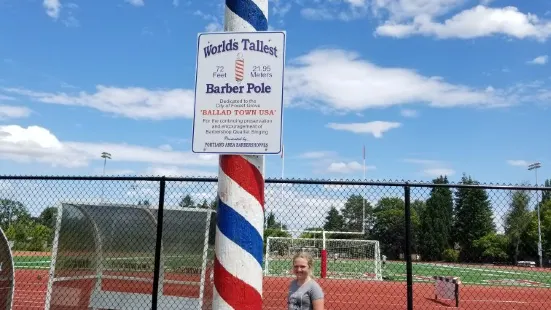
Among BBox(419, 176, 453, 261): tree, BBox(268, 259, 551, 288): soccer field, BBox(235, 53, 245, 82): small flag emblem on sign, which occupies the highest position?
BBox(235, 53, 245, 82): small flag emblem on sign

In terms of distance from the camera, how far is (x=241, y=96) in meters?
3.27

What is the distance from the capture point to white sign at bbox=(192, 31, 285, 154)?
323 centimetres

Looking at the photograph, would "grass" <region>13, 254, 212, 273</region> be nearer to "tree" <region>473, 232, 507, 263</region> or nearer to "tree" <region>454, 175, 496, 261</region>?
"tree" <region>473, 232, 507, 263</region>

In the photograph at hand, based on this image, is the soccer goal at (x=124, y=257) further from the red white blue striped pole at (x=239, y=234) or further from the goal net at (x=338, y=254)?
the goal net at (x=338, y=254)

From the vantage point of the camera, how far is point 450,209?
5269cm

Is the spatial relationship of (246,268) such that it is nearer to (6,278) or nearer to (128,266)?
(6,278)

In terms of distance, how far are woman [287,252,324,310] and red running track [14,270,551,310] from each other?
38.9 feet

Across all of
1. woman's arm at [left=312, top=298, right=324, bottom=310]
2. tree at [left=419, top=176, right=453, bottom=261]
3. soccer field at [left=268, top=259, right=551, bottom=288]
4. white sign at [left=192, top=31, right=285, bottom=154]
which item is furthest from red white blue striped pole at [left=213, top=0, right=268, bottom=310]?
tree at [left=419, top=176, right=453, bottom=261]

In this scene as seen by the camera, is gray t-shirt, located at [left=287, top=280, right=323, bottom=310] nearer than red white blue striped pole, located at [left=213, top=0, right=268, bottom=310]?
No

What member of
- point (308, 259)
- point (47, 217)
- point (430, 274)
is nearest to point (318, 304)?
point (308, 259)

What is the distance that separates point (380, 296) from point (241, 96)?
19.2 meters

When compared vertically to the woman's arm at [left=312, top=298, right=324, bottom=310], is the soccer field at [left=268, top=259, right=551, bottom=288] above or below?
below

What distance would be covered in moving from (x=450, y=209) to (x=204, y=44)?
2087 inches

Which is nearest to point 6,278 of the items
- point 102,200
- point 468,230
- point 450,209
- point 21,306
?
point 102,200
